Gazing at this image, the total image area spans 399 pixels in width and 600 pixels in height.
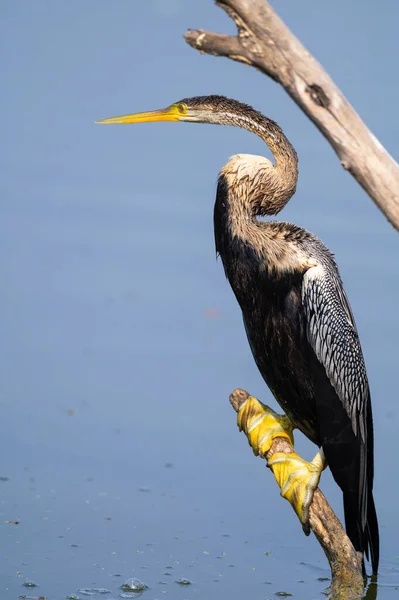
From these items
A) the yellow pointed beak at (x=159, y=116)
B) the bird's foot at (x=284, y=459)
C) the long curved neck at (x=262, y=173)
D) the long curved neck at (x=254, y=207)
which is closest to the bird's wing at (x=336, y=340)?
the long curved neck at (x=254, y=207)

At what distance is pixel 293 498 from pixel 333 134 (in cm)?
146

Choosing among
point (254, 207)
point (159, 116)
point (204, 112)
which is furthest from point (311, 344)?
point (159, 116)

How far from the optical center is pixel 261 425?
13.1 ft

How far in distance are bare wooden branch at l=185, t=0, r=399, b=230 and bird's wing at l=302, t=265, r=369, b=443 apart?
0.99 m

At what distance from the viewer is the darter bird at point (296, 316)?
3.80 m

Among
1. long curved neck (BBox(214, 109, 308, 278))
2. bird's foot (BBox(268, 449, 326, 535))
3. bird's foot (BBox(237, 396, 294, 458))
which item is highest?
long curved neck (BBox(214, 109, 308, 278))

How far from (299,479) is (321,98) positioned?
57.9 inches

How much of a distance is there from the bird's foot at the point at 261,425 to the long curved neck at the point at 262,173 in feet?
2.40

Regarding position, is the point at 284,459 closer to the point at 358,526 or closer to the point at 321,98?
the point at 358,526

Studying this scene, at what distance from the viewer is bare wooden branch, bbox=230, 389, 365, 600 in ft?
11.8

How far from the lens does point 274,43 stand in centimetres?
277

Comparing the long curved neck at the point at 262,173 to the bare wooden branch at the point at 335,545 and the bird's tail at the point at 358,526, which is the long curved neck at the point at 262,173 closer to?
the bare wooden branch at the point at 335,545

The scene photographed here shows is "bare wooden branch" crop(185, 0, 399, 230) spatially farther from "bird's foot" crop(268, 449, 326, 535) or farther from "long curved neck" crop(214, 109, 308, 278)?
"bird's foot" crop(268, 449, 326, 535)

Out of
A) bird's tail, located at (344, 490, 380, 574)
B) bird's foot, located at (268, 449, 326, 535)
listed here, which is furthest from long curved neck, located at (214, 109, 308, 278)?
bird's tail, located at (344, 490, 380, 574)
